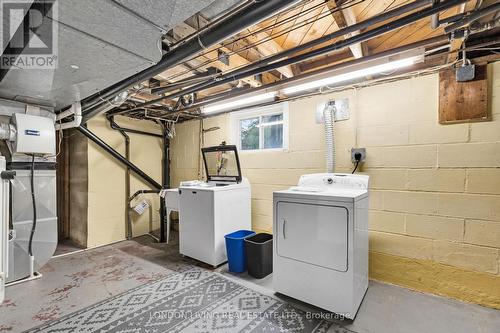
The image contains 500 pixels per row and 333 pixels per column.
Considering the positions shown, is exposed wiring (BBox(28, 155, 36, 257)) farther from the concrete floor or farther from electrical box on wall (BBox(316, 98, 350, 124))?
electrical box on wall (BBox(316, 98, 350, 124))

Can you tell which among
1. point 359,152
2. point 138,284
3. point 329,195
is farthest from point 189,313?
point 359,152

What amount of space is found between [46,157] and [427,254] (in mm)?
4337

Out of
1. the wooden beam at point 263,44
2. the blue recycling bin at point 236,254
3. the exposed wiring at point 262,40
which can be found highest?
the wooden beam at point 263,44

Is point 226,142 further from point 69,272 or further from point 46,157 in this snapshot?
point 69,272

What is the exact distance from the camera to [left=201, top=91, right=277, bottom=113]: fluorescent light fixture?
118 inches

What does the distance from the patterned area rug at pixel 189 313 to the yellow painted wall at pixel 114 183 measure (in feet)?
6.17

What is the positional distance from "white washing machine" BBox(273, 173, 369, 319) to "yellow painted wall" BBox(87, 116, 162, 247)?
3.03 m

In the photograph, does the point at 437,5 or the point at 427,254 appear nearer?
the point at 437,5

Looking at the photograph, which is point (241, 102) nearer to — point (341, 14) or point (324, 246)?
point (341, 14)

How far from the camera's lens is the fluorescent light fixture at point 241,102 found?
3.00m

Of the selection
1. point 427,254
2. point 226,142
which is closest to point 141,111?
point 226,142

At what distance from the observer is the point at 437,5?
133cm

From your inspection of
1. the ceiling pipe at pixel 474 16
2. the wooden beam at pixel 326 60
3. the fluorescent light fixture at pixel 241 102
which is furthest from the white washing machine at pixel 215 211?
the ceiling pipe at pixel 474 16

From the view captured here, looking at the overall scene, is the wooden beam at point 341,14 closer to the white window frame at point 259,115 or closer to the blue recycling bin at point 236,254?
the white window frame at point 259,115
